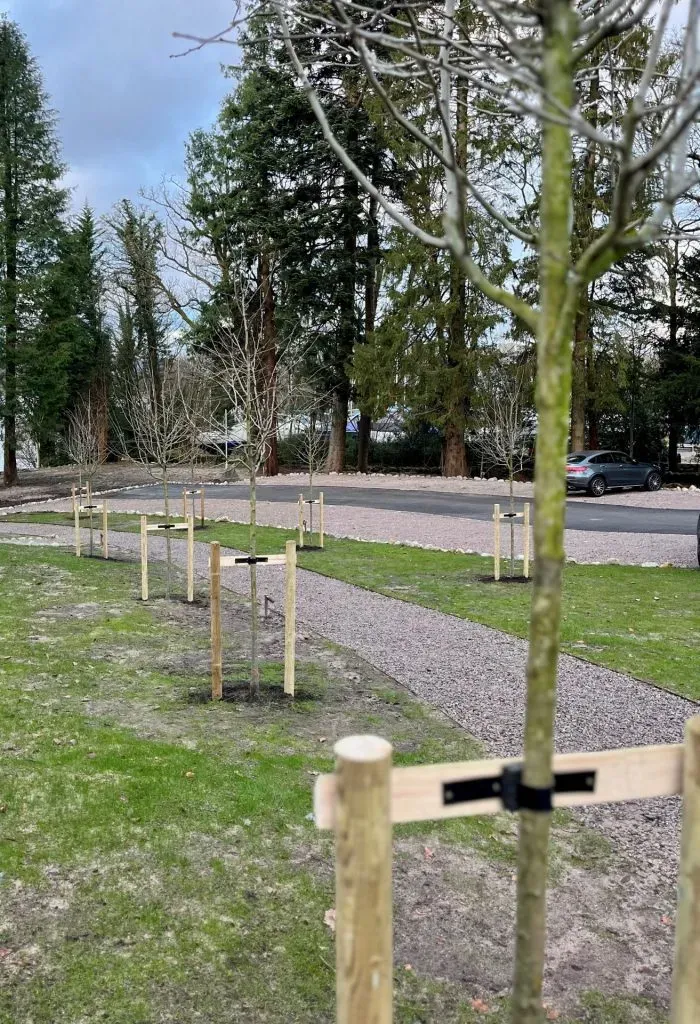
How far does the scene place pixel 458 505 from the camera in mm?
22031

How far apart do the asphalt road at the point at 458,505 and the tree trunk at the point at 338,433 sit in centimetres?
394

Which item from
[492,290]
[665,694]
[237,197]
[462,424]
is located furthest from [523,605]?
[237,197]

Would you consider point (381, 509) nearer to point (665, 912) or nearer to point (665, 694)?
point (665, 694)

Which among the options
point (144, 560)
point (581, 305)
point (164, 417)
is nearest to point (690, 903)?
point (144, 560)

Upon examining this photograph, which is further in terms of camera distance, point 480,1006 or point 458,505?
point 458,505

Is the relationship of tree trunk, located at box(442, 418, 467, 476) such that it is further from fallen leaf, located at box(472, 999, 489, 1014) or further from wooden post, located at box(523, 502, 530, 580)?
fallen leaf, located at box(472, 999, 489, 1014)

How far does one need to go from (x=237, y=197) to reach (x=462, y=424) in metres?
12.6

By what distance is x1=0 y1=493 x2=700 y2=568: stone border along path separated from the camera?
43.8 ft

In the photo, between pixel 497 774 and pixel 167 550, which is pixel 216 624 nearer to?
pixel 497 774

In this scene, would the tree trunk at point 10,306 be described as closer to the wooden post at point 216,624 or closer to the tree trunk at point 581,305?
the tree trunk at point 581,305

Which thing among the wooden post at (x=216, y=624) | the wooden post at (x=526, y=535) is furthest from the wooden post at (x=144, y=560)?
the wooden post at (x=526, y=535)

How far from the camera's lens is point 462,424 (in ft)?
91.7

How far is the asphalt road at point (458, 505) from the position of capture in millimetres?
17219

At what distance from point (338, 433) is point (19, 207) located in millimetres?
14110
